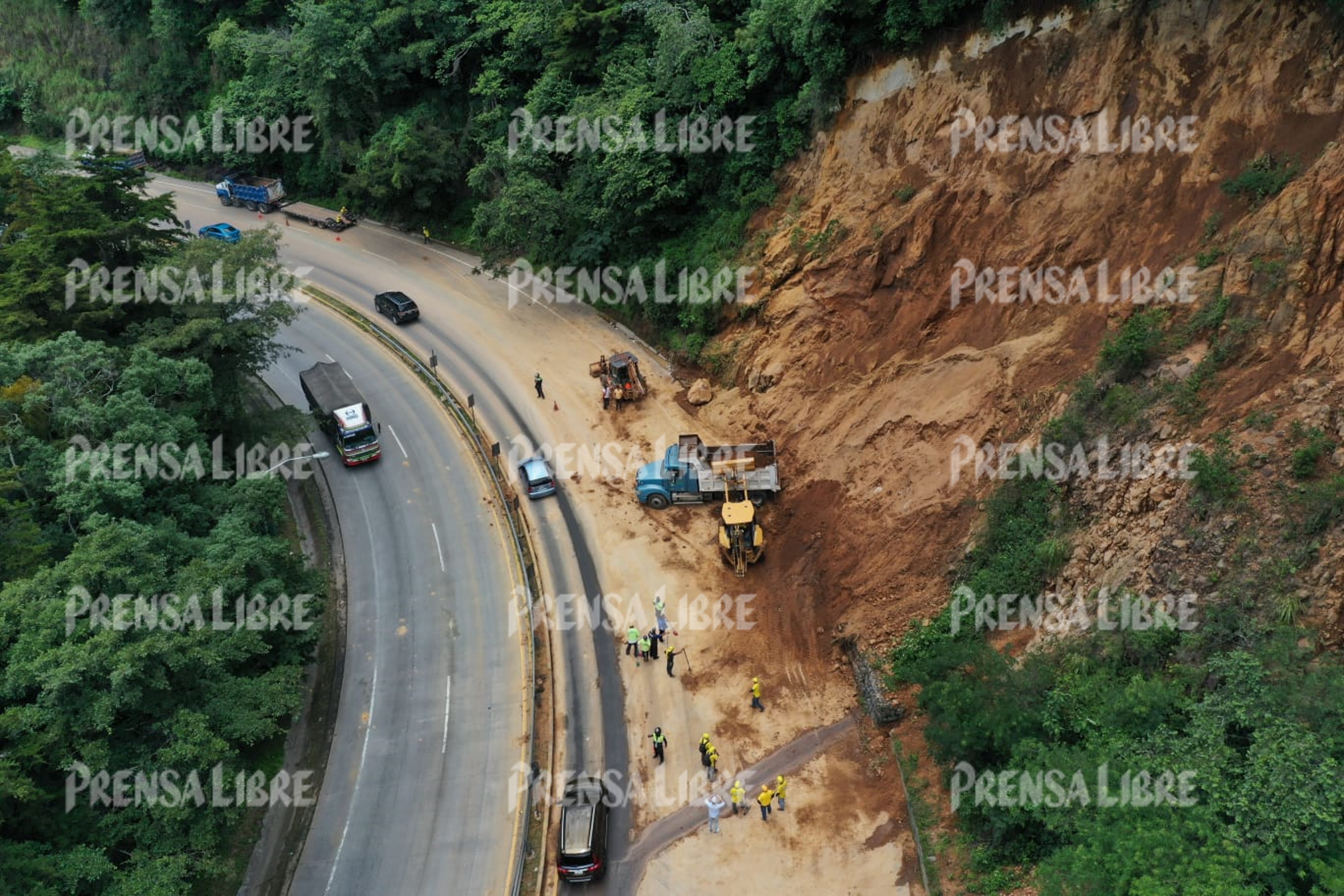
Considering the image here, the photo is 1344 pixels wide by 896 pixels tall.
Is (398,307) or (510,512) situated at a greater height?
(398,307)

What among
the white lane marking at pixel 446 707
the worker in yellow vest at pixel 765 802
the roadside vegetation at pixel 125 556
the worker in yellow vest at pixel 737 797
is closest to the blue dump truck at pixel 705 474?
the white lane marking at pixel 446 707

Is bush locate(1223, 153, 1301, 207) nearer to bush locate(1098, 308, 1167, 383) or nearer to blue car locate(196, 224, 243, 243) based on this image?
bush locate(1098, 308, 1167, 383)

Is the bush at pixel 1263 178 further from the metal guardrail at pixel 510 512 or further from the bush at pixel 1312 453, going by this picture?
the metal guardrail at pixel 510 512

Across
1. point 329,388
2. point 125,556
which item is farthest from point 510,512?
point 125,556

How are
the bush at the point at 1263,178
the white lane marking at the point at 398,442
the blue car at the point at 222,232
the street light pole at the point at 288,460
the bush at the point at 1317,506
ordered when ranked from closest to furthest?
the bush at the point at 1317,506 → the bush at the point at 1263,178 → the street light pole at the point at 288,460 → the white lane marking at the point at 398,442 → the blue car at the point at 222,232

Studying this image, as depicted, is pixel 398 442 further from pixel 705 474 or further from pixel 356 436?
pixel 705 474
